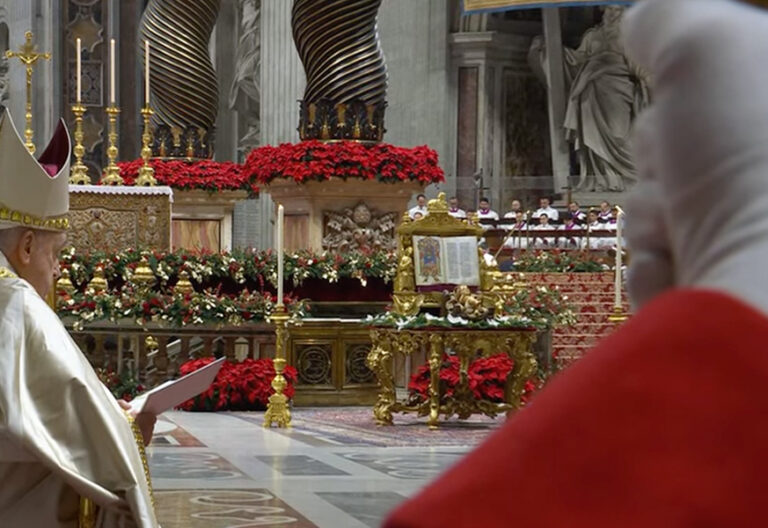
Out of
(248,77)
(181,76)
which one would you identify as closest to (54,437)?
(181,76)

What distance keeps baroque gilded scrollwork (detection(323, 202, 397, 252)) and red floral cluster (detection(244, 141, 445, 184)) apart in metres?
0.63

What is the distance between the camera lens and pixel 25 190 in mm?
3725

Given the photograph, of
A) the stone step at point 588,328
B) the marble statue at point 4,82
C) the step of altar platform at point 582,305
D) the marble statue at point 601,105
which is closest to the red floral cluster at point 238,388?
the step of altar platform at point 582,305

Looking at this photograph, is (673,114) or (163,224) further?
(163,224)

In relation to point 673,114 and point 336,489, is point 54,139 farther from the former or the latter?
point 336,489

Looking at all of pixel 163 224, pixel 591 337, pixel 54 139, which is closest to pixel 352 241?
pixel 163 224

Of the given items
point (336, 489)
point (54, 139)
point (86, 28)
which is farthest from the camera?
point (86, 28)

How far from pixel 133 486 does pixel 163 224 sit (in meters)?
12.5

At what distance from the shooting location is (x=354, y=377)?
14.0 m

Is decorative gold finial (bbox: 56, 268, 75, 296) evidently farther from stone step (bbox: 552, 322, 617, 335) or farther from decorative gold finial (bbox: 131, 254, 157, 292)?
stone step (bbox: 552, 322, 617, 335)

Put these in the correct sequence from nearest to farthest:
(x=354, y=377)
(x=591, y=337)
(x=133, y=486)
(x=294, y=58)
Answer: (x=133, y=486) < (x=354, y=377) < (x=591, y=337) < (x=294, y=58)

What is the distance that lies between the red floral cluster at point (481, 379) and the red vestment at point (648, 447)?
11.0 meters

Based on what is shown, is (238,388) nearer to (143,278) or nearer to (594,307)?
(143,278)

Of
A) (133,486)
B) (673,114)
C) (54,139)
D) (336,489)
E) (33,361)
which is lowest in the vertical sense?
(336,489)
